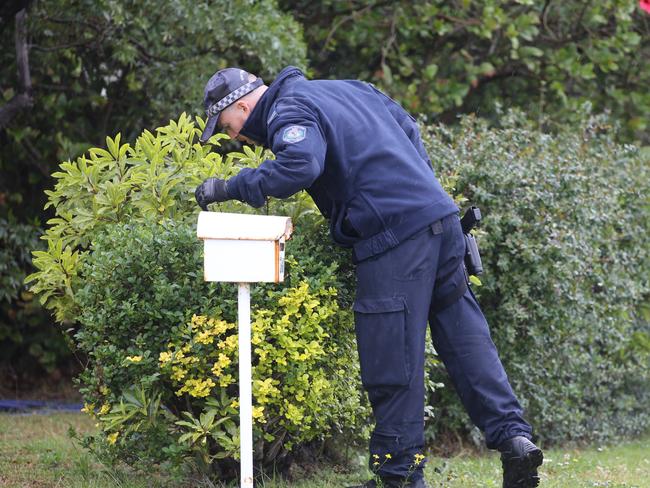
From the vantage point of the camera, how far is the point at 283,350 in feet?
13.6

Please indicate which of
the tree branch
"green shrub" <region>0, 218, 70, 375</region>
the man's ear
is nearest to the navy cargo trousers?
the man's ear

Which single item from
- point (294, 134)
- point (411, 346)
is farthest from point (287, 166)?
point (411, 346)

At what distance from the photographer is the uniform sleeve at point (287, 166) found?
3.86m

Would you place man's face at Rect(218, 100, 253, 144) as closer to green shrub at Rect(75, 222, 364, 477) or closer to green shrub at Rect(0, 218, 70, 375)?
green shrub at Rect(75, 222, 364, 477)

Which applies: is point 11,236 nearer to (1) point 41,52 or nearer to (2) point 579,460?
(1) point 41,52

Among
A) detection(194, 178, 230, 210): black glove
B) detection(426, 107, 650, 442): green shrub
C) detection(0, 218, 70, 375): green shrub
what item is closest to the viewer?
detection(194, 178, 230, 210): black glove

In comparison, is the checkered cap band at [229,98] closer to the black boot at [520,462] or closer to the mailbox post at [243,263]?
the mailbox post at [243,263]

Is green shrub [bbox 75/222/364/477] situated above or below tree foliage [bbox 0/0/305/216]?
below

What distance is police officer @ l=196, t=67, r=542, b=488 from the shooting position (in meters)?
4.12

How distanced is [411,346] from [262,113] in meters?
1.23

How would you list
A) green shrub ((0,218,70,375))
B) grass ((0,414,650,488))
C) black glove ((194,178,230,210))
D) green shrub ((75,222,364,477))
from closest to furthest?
black glove ((194,178,230,210)) < green shrub ((75,222,364,477)) < grass ((0,414,650,488)) < green shrub ((0,218,70,375))

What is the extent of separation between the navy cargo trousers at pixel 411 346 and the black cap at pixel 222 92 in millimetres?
920

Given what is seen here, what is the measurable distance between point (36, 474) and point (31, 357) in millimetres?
4261

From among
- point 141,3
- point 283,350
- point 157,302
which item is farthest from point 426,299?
point 141,3
